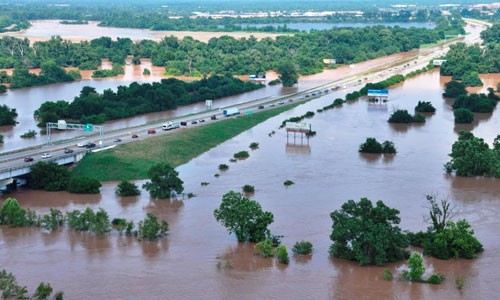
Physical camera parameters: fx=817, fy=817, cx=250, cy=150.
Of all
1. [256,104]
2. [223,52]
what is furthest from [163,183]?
[223,52]

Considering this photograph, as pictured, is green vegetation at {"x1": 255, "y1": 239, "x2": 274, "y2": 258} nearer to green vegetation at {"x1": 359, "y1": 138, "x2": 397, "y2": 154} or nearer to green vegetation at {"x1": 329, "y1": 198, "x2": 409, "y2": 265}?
green vegetation at {"x1": 329, "y1": 198, "x2": 409, "y2": 265}

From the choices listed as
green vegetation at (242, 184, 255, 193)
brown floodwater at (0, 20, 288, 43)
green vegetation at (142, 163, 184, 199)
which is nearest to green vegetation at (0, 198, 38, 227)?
green vegetation at (142, 163, 184, 199)

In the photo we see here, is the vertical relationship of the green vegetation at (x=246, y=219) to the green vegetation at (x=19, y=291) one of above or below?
above

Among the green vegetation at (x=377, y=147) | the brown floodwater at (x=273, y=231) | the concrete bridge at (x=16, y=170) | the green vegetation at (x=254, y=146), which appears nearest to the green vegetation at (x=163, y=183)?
the brown floodwater at (x=273, y=231)

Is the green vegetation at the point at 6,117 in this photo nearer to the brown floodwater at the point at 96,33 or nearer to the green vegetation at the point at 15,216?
the green vegetation at the point at 15,216

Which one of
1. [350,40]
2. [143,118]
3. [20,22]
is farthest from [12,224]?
[20,22]

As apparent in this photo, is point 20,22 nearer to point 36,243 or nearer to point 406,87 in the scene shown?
point 406,87
